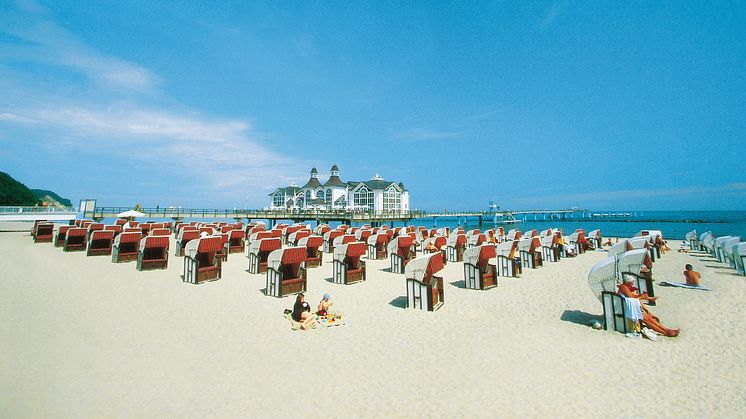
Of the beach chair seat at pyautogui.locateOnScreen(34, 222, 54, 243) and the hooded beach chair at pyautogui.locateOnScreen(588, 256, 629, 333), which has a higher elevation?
the beach chair seat at pyautogui.locateOnScreen(34, 222, 54, 243)

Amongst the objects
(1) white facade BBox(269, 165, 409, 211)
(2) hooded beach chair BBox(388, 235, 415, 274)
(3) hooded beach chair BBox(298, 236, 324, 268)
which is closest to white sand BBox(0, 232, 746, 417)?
(2) hooded beach chair BBox(388, 235, 415, 274)

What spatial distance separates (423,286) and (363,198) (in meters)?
48.5

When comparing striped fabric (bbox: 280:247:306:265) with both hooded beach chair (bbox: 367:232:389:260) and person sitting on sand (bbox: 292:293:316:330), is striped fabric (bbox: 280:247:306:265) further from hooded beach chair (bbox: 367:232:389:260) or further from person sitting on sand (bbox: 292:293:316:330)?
hooded beach chair (bbox: 367:232:389:260)

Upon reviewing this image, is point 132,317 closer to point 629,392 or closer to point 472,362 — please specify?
point 472,362

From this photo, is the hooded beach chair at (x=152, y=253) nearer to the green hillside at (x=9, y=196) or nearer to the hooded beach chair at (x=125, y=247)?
the hooded beach chair at (x=125, y=247)

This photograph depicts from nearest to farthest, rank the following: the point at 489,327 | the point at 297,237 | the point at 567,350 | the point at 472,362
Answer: the point at 472,362, the point at 567,350, the point at 489,327, the point at 297,237

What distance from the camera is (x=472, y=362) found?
209 inches

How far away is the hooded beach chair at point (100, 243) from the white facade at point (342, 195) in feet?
123

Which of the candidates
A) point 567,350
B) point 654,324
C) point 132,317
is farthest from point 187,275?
point 654,324

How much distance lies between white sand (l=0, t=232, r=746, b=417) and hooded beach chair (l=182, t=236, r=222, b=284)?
1112mm

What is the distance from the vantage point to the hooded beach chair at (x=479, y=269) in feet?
34.3

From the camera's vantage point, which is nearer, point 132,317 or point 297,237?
point 132,317

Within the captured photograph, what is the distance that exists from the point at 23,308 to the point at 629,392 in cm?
1188

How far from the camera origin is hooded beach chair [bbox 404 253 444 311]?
8.16 m
